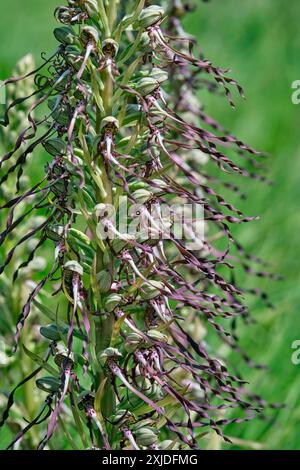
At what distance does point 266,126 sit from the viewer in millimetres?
4996

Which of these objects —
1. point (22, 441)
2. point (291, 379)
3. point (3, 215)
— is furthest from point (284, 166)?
point (22, 441)

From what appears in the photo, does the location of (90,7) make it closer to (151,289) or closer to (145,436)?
(151,289)

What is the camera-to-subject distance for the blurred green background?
257 cm

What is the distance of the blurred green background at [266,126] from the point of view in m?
2.57

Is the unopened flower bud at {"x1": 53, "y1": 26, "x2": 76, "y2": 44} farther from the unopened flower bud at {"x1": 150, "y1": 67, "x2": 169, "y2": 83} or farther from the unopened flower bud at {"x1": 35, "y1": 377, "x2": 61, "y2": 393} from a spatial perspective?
the unopened flower bud at {"x1": 35, "y1": 377, "x2": 61, "y2": 393}

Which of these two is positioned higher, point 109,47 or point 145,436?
point 109,47

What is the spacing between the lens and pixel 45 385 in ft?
4.51

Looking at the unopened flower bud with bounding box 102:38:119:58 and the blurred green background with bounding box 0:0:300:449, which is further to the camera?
the blurred green background with bounding box 0:0:300:449

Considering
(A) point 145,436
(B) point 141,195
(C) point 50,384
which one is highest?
(B) point 141,195

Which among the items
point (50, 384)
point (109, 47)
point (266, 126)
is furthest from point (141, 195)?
point (266, 126)

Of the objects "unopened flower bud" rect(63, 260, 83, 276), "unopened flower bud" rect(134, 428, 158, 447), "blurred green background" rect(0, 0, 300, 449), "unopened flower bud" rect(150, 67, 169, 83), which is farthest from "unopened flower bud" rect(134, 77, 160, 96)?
"blurred green background" rect(0, 0, 300, 449)

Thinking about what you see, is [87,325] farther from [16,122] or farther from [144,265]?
[16,122]
